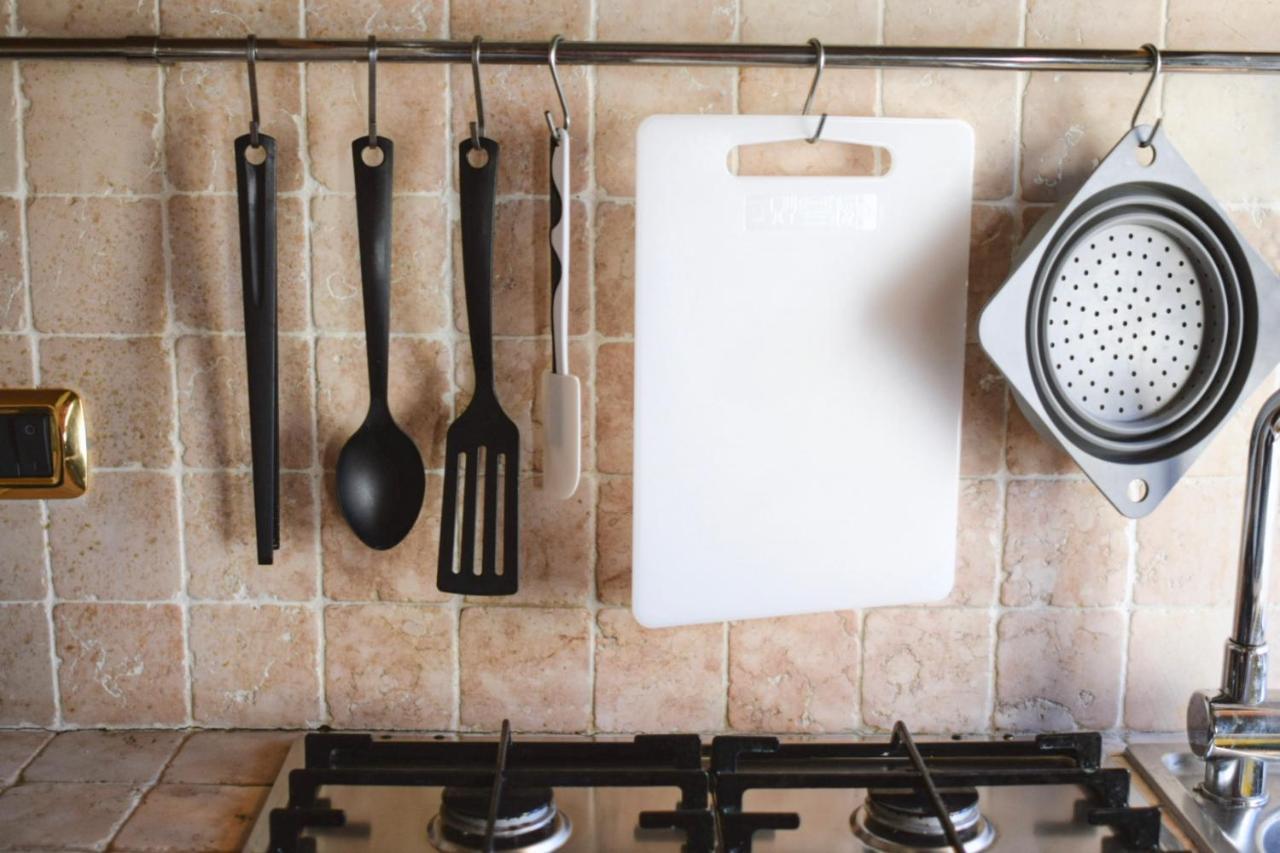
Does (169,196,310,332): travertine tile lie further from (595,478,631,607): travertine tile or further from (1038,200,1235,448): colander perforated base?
(1038,200,1235,448): colander perforated base

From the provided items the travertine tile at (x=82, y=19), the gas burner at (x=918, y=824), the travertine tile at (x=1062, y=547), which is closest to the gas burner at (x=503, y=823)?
the gas burner at (x=918, y=824)

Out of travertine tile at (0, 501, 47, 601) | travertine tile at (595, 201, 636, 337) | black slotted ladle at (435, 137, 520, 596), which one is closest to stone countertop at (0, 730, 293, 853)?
travertine tile at (0, 501, 47, 601)

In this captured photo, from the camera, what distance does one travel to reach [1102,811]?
829 millimetres

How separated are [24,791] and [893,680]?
28.3 inches

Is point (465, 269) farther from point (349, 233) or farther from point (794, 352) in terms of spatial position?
point (794, 352)

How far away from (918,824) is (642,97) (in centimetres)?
60

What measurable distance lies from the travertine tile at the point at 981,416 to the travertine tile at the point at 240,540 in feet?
1.84

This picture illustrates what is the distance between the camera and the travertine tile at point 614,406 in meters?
0.94

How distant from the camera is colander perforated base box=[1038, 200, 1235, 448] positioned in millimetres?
891

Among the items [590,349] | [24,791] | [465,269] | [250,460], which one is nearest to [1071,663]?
[590,349]

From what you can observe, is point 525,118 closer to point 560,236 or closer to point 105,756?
point 560,236

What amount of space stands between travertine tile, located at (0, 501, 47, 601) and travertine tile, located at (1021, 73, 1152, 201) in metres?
0.88

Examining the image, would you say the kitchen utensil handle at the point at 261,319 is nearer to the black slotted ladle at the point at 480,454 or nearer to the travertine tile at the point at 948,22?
the black slotted ladle at the point at 480,454

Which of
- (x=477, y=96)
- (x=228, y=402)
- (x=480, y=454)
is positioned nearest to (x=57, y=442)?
(x=228, y=402)
